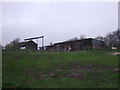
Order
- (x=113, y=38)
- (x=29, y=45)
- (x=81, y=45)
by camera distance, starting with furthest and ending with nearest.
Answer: (x=113, y=38)
(x=29, y=45)
(x=81, y=45)

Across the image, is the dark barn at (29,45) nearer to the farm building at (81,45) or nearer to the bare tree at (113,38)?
the farm building at (81,45)

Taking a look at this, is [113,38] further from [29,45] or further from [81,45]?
[29,45]

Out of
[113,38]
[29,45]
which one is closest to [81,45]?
[29,45]

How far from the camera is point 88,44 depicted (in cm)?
5425

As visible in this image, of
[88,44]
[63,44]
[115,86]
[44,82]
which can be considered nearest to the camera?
[115,86]

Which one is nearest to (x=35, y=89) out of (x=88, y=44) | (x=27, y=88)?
(x=27, y=88)

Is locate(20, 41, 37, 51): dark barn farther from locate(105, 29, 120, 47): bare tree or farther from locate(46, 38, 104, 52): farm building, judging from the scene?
locate(105, 29, 120, 47): bare tree

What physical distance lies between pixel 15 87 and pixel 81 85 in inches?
189

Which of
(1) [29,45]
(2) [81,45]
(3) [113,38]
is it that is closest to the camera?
(2) [81,45]

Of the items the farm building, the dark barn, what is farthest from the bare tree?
the dark barn

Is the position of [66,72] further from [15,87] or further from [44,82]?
[15,87]

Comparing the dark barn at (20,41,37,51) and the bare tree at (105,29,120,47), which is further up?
the bare tree at (105,29,120,47)

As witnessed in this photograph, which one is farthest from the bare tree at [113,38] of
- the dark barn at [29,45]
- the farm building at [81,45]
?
the dark barn at [29,45]

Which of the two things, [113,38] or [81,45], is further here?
[113,38]
